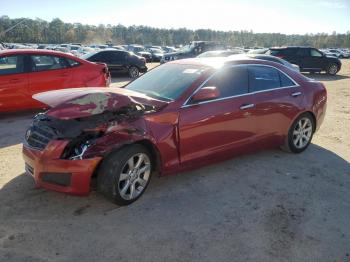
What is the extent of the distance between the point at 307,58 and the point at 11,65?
57.3ft

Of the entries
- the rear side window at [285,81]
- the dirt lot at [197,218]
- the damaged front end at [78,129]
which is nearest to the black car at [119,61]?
the dirt lot at [197,218]

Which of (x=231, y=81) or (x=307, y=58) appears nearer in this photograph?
(x=231, y=81)

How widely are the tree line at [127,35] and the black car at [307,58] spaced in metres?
48.0

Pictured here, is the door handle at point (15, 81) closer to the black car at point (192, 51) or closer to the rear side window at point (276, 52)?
the black car at point (192, 51)

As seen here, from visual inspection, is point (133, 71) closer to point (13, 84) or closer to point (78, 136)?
point (13, 84)

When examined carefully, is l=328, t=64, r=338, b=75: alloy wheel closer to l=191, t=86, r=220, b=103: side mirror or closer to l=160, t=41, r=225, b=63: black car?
l=160, t=41, r=225, b=63: black car

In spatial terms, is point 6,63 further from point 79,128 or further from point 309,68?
point 309,68

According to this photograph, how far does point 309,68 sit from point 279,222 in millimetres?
19136

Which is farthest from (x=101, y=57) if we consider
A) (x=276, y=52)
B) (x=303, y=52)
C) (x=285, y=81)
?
(x=285, y=81)

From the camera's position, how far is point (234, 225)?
380 cm

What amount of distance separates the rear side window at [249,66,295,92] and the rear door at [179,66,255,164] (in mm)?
156

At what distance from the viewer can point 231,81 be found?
5.03 m

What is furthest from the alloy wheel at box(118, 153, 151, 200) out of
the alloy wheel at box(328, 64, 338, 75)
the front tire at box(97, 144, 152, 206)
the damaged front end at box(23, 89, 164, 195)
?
the alloy wheel at box(328, 64, 338, 75)

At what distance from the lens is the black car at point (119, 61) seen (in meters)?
17.0
